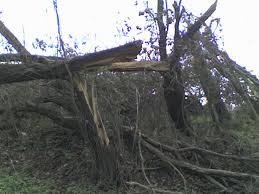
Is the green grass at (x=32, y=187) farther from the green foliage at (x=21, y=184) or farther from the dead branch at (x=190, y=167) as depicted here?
the dead branch at (x=190, y=167)

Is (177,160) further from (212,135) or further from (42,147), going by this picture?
(42,147)

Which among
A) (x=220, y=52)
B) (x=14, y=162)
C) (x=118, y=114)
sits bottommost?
(x=14, y=162)

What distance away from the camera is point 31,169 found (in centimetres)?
848

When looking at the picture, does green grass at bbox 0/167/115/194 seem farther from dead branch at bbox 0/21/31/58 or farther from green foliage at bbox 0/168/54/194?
dead branch at bbox 0/21/31/58

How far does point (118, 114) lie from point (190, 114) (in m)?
2.53

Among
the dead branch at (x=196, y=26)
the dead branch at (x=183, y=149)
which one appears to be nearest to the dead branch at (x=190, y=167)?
the dead branch at (x=183, y=149)

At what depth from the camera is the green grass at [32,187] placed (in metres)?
7.49

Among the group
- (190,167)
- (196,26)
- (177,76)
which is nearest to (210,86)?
(177,76)

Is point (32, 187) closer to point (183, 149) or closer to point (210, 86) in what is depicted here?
point (183, 149)

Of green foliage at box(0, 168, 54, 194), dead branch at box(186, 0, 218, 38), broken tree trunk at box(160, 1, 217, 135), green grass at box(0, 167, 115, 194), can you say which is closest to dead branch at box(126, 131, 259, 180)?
green grass at box(0, 167, 115, 194)

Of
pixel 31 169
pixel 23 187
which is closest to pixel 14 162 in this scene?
pixel 31 169

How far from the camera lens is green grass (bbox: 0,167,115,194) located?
24.6ft

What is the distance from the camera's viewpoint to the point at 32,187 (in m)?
7.62

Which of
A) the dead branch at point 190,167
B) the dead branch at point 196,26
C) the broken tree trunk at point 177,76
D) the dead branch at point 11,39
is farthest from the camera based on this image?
the dead branch at point 196,26
